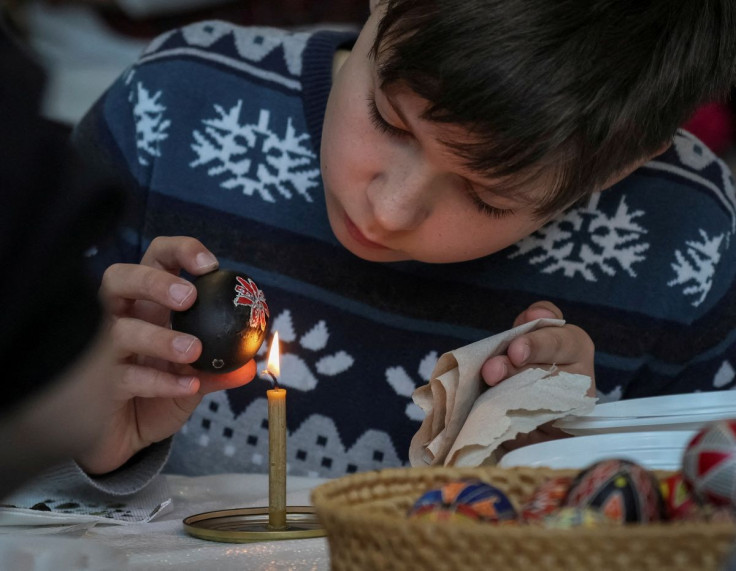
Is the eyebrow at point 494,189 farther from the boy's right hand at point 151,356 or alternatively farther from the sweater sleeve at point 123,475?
the sweater sleeve at point 123,475

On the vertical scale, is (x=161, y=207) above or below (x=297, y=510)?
above

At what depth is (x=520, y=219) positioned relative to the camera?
3.80ft

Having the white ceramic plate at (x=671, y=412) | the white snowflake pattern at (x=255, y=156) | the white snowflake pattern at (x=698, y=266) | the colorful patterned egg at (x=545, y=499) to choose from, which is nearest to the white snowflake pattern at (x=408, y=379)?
the white snowflake pattern at (x=255, y=156)

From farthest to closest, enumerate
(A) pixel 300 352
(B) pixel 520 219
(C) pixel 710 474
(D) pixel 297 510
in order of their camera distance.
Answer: (A) pixel 300 352
(B) pixel 520 219
(D) pixel 297 510
(C) pixel 710 474

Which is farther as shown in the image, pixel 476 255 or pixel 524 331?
pixel 476 255

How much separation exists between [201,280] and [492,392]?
0.32 metres

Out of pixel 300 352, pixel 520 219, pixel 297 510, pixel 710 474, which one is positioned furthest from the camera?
pixel 300 352

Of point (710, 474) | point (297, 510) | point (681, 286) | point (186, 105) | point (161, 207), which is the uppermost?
point (186, 105)

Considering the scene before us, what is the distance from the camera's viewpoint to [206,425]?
149 cm

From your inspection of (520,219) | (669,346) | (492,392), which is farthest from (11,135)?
(669,346)

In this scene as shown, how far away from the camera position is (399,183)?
1.00 m

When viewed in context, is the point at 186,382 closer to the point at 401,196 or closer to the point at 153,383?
the point at 153,383

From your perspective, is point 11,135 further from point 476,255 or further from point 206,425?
point 206,425

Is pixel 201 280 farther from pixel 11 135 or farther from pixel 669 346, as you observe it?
pixel 669 346
